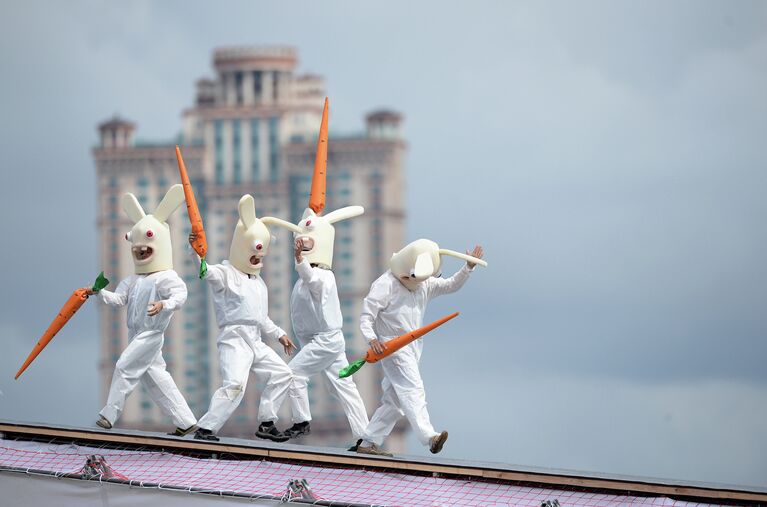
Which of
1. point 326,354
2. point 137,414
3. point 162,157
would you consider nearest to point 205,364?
point 137,414

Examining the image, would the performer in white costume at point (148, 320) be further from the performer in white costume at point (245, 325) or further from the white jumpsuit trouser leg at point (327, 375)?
the white jumpsuit trouser leg at point (327, 375)

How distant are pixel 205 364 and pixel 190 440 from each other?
6946cm

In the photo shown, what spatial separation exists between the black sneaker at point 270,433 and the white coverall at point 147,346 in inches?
20.3

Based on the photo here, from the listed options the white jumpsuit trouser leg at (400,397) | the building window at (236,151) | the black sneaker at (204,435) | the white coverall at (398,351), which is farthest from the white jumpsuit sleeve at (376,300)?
the building window at (236,151)

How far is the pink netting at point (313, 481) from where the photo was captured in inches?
445

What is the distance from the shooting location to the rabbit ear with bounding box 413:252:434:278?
12.2 m

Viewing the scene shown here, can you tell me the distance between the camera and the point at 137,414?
78438mm

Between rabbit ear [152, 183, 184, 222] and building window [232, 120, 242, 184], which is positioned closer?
rabbit ear [152, 183, 184, 222]

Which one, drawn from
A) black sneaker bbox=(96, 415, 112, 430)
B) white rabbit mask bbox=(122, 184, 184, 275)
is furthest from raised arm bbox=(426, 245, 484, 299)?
black sneaker bbox=(96, 415, 112, 430)

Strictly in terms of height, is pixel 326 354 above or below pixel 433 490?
above

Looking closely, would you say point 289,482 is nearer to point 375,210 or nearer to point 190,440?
point 190,440

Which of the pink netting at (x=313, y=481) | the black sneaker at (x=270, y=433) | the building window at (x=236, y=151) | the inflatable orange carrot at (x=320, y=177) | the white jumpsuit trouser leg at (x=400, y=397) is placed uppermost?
the building window at (x=236, y=151)

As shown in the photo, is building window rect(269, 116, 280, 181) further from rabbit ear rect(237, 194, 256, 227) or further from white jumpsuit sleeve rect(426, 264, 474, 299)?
white jumpsuit sleeve rect(426, 264, 474, 299)

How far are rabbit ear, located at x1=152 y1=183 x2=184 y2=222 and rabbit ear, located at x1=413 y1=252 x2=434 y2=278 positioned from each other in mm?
1959
